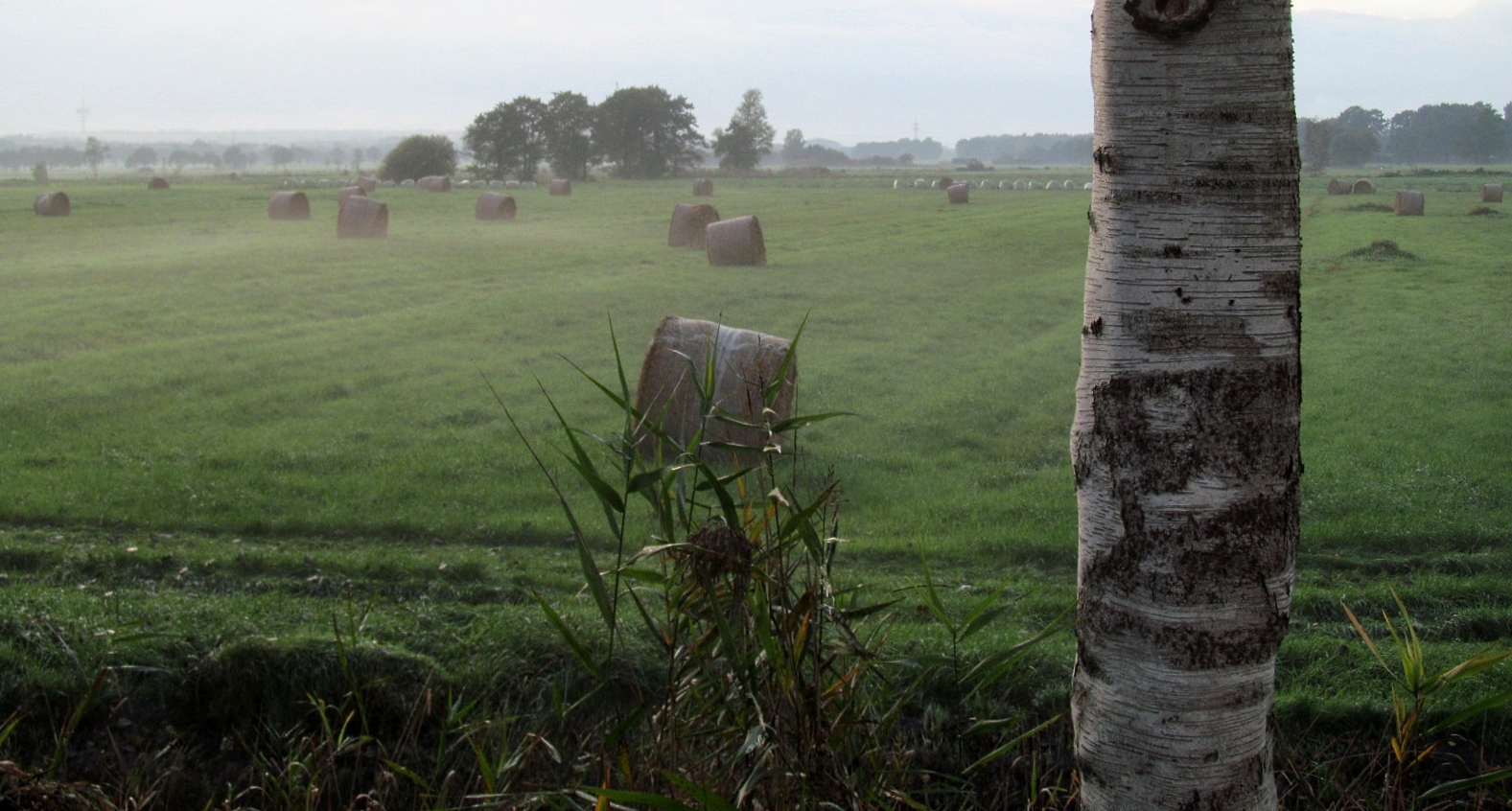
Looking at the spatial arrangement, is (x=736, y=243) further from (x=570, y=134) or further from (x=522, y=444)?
(x=570, y=134)

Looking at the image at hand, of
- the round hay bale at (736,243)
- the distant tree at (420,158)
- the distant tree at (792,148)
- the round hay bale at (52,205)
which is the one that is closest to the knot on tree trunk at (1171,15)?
the round hay bale at (736,243)

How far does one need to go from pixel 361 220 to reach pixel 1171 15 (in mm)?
23391

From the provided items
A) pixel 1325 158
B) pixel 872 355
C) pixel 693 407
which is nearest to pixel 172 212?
pixel 872 355

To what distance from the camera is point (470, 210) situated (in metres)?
30.1

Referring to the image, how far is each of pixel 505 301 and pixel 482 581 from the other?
9.92 m

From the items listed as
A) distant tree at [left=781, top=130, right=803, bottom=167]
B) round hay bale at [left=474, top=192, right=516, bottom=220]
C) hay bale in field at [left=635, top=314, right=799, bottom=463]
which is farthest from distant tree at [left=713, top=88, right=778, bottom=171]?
hay bale in field at [left=635, top=314, right=799, bottom=463]

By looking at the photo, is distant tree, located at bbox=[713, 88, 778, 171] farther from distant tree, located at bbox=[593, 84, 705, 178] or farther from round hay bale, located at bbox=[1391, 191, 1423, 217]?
round hay bale, located at bbox=[1391, 191, 1423, 217]

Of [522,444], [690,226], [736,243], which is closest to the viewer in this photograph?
[522,444]

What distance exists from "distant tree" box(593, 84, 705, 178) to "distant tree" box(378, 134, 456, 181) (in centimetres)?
885

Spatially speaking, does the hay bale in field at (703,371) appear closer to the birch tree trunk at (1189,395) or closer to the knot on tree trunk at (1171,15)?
the birch tree trunk at (1189,395)

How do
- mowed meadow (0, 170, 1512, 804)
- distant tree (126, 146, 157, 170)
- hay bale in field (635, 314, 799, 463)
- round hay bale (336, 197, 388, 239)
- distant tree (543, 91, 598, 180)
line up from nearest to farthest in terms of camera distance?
mowed meadow (0, 170, 1512, 804)
hay bale in field (635, 314, 799, 463)
round hay bale (336, 197, 388, 239)
distant tree (543, 91, 598, 180)
distant tree (126, 146, 157, 170)

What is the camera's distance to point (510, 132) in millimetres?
34062

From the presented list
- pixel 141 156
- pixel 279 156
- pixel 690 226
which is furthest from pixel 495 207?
pixel 141 156

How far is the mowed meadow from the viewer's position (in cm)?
495
